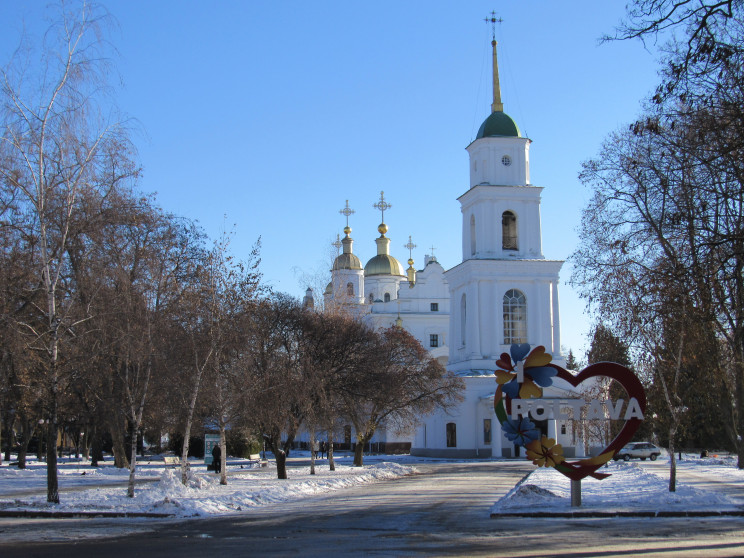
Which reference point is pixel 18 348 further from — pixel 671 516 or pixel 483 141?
pixel 483 141

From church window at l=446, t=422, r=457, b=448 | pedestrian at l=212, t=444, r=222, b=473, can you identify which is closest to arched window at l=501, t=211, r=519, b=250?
church window at l=446, t=422, r=457, b=448

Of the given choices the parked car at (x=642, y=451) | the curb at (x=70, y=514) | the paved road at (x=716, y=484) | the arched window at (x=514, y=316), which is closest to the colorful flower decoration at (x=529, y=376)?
the paved road at (x=716, y=484)

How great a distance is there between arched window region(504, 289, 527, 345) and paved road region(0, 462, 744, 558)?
123 feet

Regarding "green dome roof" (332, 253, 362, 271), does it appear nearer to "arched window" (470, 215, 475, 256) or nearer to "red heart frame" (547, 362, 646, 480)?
"arched window" (470, 215, 475, 256)

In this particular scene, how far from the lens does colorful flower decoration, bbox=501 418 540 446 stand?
67.5 feet

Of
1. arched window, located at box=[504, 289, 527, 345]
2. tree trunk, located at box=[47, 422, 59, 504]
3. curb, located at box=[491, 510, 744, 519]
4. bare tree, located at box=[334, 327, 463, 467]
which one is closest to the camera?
curb, located at box=[491, 510, 744, 519]

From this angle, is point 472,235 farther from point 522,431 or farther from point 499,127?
point 522,431

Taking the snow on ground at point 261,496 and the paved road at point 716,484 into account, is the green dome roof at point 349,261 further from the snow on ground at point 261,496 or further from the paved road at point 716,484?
the snow on ground at point 261,496

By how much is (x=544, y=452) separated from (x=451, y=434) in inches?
1530

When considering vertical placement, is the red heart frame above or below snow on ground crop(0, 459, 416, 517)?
above

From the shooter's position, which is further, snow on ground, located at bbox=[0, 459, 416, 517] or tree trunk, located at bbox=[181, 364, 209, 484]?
tree trunk, located at bbox=[181, 364, 209, 484]

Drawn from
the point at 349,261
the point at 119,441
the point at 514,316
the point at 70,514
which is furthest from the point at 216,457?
the point at 349,261

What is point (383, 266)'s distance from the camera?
9356cm

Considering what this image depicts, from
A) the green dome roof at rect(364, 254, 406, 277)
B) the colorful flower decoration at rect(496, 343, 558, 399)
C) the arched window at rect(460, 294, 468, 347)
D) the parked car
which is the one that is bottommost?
the parked car
